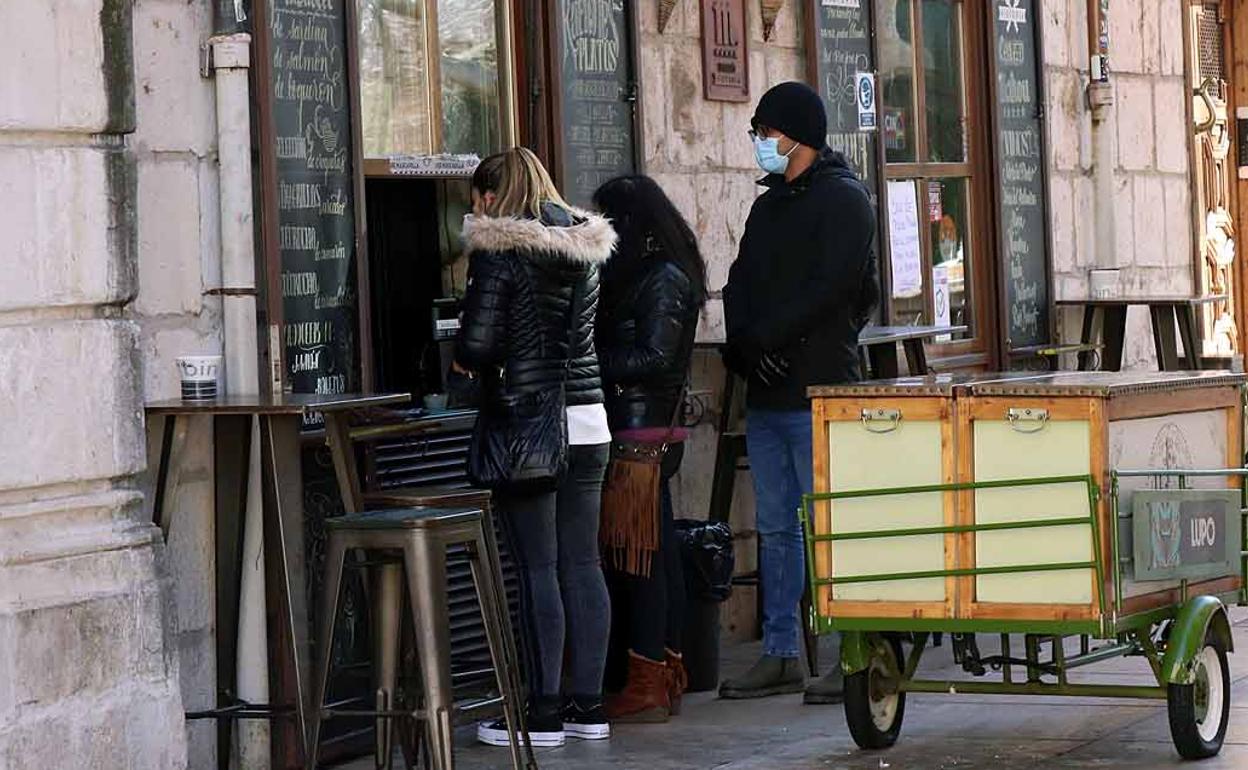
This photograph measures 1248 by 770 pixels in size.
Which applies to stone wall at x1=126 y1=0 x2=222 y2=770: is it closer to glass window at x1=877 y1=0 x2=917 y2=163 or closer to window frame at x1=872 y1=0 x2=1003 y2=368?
glass window at x1=877 y1=0 x2=917 y2=163

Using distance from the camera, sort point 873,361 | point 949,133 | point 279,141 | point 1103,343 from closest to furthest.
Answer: point 279,141 → point 873,361 → point 949,133 → point 1103,343

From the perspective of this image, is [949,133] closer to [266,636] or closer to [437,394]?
[437,394]

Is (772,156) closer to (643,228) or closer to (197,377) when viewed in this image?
(643,228)

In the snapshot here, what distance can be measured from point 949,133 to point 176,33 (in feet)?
15.9

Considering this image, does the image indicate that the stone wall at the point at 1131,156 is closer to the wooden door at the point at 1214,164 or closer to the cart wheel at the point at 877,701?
the wooden door at the point at 1214,164

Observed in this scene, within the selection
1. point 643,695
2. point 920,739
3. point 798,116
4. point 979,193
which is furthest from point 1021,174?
point 920,739

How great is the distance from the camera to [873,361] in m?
8.83

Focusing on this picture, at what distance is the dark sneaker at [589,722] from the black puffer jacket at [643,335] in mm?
886

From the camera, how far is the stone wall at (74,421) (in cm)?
580

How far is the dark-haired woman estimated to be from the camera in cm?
741

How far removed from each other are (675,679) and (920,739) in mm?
935

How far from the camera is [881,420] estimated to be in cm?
642

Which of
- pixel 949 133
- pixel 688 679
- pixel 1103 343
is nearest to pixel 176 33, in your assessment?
pixel 688 679

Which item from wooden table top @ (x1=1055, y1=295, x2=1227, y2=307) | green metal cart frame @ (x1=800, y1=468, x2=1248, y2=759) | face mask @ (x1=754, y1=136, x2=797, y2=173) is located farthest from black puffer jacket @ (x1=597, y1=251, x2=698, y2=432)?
wooden table top @ (x1=1055, y1=295, x2=1227, y2=307)
